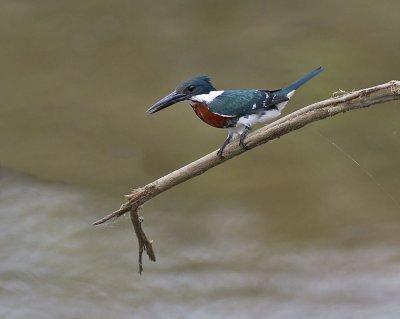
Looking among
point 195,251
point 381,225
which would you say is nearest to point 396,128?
point 381,225

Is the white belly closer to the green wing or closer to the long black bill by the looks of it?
the green wing

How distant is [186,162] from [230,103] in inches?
98.7

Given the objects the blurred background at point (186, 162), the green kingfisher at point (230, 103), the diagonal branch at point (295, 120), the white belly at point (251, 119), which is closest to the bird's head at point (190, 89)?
the green kingfisher at point (230, 103)

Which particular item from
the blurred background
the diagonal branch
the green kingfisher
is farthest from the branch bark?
the blurred background

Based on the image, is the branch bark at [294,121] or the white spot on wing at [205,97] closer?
the branch bark at [294,121]

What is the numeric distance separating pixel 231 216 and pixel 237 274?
1.47 ft

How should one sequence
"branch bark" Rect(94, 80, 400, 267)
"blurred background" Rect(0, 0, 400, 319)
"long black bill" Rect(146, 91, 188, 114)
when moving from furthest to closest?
1. "blurred background" Rect(0, 0, 400, 319)
2. "long black bill" Rect(146, 91, 188, 114)
3. "branch bark" Rect(94, 80, 400, 267)

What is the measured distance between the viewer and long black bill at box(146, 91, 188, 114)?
7.80 ft

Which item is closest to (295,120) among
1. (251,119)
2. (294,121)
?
(294,121)

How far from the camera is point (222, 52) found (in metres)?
5.91

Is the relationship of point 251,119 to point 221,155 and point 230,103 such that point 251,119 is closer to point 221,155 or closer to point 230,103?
point 230,103

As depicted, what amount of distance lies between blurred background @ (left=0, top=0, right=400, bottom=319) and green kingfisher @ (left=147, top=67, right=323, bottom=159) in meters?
1.71

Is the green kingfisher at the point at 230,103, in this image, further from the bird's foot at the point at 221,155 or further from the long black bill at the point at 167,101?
the bird's foot at the point at 221,155

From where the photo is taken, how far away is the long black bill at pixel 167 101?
2.38m
